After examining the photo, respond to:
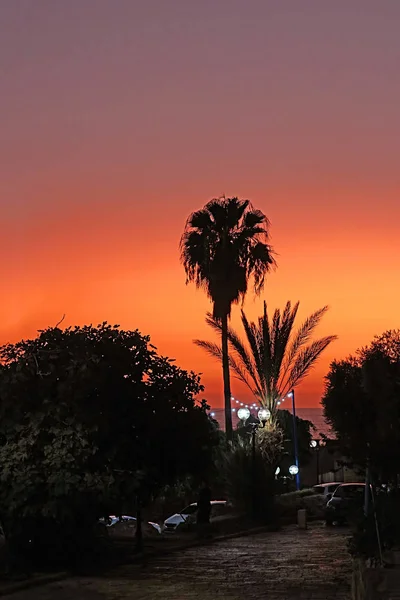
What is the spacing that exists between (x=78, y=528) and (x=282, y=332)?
2246 centimetres

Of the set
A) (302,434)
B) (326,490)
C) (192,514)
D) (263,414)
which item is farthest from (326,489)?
(302,434)

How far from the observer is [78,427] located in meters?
17.9

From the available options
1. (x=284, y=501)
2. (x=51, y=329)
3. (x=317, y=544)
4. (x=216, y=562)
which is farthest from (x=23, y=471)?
(x=284, y=501)

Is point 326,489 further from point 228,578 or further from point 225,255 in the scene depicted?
point 228,578

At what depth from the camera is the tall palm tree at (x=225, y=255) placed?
3806 centimetres

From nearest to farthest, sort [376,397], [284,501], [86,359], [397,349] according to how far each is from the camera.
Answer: [376,397]
[397,349]
[86,359]
[284,501]

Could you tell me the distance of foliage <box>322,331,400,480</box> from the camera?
51.4 feet

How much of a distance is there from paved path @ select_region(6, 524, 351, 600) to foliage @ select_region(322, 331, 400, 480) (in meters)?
2.44

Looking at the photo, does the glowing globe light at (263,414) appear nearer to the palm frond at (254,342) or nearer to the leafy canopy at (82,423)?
the palm frond at (254,342)

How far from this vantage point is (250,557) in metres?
21.7

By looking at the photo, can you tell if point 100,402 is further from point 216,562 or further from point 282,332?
point 282,332

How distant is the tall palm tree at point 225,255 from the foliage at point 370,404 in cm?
2063

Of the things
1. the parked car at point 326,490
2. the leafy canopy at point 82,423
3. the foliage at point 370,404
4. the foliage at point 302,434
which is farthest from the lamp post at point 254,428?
the foliage at point 302,434

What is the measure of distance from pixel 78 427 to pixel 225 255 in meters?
21.3
